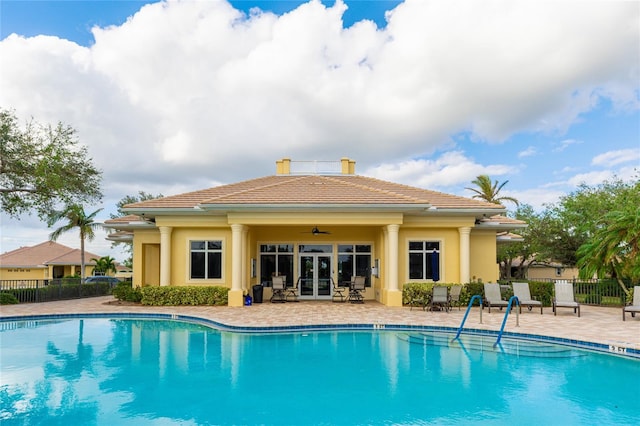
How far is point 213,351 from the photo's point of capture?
993cm

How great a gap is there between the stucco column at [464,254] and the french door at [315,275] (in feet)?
18.7

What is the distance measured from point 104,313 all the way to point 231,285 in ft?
15.5

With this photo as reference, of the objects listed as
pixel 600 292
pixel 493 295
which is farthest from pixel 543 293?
pixel 600 292

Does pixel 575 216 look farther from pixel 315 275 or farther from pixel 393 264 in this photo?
pixel 315 275

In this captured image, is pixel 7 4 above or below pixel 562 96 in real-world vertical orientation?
above

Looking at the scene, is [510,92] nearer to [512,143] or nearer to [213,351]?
[512,143]

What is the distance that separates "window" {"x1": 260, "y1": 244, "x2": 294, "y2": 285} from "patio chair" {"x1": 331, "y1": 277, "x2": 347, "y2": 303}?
86.3 inches

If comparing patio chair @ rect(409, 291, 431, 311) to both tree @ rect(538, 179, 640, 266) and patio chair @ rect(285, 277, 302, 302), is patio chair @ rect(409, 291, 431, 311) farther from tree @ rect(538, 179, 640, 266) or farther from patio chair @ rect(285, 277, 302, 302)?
tree @ rect(538, 179, 640, 266)

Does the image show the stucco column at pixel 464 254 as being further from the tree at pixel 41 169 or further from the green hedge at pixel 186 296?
the tree at pixel 41 169

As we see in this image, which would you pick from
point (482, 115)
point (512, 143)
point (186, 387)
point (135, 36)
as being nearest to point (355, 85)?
point (482, 115)

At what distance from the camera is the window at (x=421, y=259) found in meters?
17.7

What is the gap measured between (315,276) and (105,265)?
39312mm

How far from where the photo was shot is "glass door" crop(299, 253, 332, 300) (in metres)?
19.5

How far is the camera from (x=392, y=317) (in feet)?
44.7
